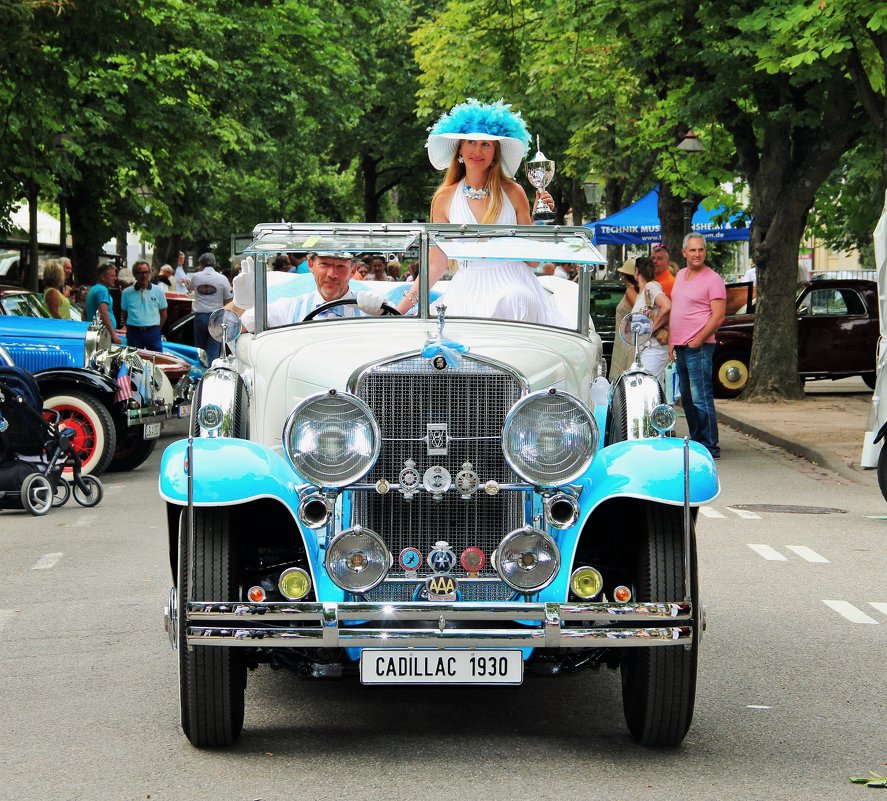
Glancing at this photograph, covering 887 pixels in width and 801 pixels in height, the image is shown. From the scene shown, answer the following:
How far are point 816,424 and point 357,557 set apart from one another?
49.5ft

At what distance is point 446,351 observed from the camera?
18.7 ft

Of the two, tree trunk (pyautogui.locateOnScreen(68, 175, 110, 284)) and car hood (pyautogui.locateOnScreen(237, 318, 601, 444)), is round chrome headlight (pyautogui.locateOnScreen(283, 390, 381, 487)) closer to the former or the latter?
car hood (pyautogui.locateOnScreen(237, 318, 601, 444))

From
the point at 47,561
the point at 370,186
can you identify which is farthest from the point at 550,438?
the point at 370,186

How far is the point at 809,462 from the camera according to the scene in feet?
54.7

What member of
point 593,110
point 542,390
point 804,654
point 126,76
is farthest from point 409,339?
point 593,110

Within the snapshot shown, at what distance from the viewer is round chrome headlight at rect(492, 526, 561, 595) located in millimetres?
5527

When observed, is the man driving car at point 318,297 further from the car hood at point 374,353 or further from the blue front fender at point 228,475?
the blue front fender at point 228,475

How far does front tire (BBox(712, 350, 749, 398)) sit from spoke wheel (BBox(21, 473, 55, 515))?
15.2m

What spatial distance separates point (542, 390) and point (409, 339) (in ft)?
2.07

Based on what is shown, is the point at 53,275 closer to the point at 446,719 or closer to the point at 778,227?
the point at 778,227

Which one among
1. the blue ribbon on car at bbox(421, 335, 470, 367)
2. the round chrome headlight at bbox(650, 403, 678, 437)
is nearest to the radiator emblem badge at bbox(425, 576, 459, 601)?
the blue ribbon on car at bbox(421, 335, 470, 367)

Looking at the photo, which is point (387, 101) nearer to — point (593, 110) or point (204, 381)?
point (593, 110)

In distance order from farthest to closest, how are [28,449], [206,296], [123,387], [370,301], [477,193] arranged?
[206,296] → [123,387] → [28,449] → [477,193] → [370,301]

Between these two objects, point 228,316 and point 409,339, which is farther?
point 228,316
